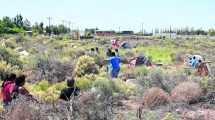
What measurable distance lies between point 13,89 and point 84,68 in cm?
774

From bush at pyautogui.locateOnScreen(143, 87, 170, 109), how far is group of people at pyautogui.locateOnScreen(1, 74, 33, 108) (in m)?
3.75

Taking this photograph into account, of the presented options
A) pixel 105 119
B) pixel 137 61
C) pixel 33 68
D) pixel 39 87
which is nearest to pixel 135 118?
pixel 105 119

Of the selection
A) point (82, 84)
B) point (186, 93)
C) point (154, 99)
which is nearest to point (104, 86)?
point (82, 84)

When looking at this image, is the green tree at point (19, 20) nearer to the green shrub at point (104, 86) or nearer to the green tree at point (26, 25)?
the green tree at point (26, 25)

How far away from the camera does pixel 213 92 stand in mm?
10961

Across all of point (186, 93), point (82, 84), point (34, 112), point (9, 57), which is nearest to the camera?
point (34, 112)

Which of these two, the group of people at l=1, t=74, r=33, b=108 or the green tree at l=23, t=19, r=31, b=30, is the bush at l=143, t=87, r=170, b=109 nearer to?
the group of people at l=1, t=74, r=33, b=108

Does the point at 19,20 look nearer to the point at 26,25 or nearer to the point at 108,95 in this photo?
the point at 26,25

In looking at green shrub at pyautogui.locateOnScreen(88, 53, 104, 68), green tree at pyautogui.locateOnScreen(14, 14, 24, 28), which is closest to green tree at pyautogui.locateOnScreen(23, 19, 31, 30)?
green tree at pyautogui.locateOnScreen(14, 14, 24, 28)

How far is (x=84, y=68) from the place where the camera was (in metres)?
16.0

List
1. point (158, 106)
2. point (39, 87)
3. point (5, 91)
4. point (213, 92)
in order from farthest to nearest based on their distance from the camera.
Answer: point (39, 87)
point (213, 92)
point (158, 106)
point (5, 91)

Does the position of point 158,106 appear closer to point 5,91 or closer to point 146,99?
point 146,99

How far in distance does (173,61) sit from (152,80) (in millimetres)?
15124

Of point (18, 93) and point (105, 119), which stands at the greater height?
point (18, 93)
